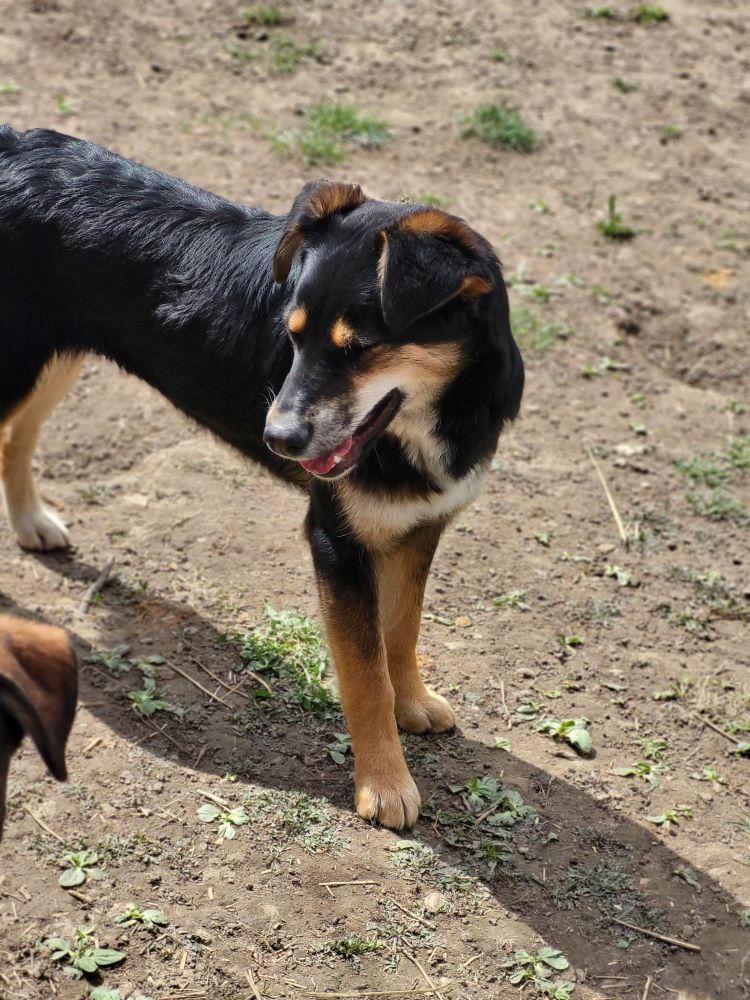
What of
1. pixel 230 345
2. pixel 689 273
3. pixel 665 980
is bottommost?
pixel 665 980

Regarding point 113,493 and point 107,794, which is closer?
point 107,794

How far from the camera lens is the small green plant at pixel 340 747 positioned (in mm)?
4422

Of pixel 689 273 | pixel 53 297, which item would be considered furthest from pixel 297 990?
pixel 689 273

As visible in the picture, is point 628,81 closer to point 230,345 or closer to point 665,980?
point 230,345

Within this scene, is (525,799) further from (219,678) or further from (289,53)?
(289,53)

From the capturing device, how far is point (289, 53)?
8977 millimetres

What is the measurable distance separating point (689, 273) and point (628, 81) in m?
2.61

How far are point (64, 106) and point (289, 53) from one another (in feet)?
6.43

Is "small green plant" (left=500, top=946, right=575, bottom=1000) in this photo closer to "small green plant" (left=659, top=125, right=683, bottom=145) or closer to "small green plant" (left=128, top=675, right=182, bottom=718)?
"small green plant" (left=128, top=675, right=182, bottom=718)

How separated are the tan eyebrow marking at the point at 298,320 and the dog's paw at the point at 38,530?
2.09 metres

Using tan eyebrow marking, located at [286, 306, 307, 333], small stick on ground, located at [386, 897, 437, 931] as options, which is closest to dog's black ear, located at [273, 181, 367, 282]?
tan eyebrow marking, located at [286, 306, 307, 333]

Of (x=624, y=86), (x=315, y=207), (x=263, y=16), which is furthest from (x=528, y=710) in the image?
(x=263, y=16)

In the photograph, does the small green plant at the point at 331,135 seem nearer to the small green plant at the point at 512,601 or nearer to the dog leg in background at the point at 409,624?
the small green plant at the point at 512,601

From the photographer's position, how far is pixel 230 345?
13.8 feet
